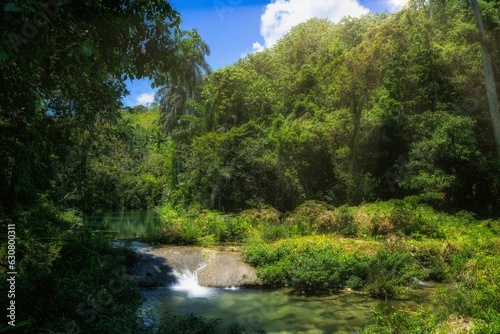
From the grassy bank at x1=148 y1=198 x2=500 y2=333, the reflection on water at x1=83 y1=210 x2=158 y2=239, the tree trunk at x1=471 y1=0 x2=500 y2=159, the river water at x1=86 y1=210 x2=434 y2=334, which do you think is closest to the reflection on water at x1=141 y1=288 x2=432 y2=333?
the river water at x1=86 y1=210 x2=434 y2=334

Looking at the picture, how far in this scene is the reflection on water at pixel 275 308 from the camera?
843 cm

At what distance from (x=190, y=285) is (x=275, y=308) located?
3.75m

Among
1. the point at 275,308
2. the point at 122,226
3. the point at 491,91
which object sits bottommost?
the point at 275,308

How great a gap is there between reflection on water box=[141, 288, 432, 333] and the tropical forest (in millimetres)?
70

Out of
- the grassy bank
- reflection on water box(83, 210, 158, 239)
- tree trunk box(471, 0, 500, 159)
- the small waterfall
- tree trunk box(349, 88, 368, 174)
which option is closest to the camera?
the grassy bank

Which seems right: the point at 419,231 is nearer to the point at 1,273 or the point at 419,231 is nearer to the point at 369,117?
the point at 369,117

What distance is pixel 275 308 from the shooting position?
9.68 metres

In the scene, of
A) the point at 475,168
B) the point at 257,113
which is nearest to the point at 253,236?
the point at 475,168

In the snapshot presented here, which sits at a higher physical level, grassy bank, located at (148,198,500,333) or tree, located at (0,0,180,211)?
tree, located at (0,0,180,211)

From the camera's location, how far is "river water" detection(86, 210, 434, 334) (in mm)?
8450

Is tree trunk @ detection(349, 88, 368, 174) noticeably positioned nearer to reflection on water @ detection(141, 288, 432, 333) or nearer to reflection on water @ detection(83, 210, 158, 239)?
reflection on water @ detection(83, 210, 158, 239)

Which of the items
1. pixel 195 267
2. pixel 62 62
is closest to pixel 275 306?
pixel 195 267

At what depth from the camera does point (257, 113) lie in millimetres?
29875

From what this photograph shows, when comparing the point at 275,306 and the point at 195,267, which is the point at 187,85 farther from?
the point at 275,306
